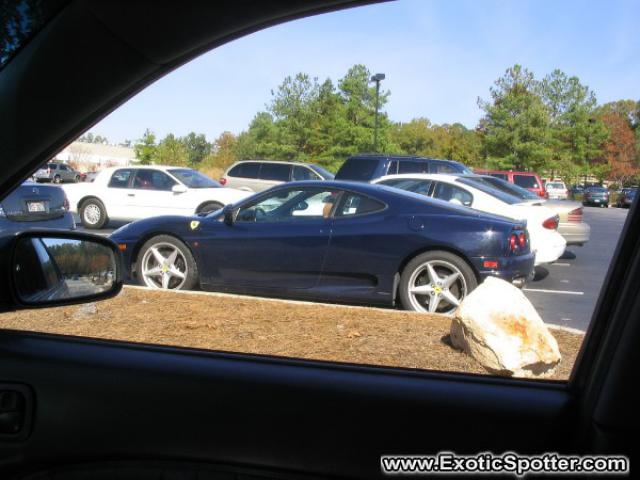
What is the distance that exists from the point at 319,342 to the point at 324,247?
8.99ft

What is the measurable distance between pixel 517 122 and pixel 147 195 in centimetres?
962

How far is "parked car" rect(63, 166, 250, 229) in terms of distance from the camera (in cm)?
1255

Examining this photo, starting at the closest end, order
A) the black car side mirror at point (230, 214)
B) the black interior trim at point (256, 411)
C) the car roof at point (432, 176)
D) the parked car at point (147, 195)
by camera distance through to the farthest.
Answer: the black interior trim at point (256, 411) < the black car side mirror at point (230, 214) < the car roof at point (432, 176) < the parked car at point (147, 195)

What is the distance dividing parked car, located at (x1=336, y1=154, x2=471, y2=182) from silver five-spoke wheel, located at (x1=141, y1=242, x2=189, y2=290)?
2.51 metres

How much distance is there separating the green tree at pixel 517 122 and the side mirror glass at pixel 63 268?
172 cm

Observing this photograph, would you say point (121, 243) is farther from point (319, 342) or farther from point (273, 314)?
point (319, 342)

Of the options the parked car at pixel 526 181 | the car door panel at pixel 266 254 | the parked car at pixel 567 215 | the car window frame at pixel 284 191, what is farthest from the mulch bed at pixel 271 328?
the parked car at pixel 526 181

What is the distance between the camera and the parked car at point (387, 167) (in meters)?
8.71

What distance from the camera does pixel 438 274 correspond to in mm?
6539

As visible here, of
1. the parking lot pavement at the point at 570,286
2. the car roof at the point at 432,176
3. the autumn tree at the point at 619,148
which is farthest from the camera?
the car roof at the point at 432,176

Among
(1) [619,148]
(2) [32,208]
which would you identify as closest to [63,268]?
(2) [32,208]

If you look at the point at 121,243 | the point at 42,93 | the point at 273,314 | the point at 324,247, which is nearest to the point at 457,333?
the point at 273,314

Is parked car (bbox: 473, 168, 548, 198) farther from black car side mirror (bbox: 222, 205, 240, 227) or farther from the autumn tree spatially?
the autumn tree

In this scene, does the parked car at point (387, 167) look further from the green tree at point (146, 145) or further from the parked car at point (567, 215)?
the green tree at point (146, 145)
